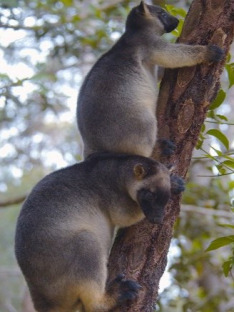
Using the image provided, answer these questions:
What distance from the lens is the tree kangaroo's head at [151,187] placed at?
12.6 feet

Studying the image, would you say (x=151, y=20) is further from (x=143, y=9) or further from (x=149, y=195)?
(x=149, y=195)

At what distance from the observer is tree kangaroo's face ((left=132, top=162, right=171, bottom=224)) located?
383cm

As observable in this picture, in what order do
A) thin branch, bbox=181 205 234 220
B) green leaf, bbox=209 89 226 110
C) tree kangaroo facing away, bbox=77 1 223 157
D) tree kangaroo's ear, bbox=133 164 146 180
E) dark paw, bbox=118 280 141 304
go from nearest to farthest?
dark paw, bbox=118 280 141 304, tree kangaroo's ear, bbox=133 164 146 180, green leaf, bbox=209 89 226 110, tree kangaroo facing away, bbox=77 1 223 157, thin branch, bbox=181 205 234 220

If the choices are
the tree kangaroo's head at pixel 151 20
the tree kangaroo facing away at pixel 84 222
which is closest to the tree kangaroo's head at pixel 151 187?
the tree kangaroo facing away at pixel 84 222

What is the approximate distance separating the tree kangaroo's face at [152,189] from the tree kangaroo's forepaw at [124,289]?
0.42 m

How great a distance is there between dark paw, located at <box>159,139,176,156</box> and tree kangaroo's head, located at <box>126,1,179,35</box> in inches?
59.1

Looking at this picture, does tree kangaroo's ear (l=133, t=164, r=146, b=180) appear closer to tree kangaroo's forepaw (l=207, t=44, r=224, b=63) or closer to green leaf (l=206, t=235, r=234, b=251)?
green leaf (l=206, t=235, r=234, b=251)

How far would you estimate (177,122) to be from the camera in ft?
13.3

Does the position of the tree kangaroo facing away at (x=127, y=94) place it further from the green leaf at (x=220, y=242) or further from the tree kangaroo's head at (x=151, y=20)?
the green leaf at (x=220, y=242)

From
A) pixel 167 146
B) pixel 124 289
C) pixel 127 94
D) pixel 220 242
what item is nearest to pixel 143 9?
pixel 127 94

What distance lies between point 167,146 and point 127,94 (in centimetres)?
85

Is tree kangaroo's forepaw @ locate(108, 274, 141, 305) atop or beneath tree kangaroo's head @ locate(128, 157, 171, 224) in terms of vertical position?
beneath

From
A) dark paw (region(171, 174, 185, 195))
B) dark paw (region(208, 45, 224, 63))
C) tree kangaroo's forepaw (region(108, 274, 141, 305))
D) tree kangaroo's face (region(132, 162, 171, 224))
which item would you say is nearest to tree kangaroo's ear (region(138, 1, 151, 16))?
dark paw (region(208, 45, 224, 63))

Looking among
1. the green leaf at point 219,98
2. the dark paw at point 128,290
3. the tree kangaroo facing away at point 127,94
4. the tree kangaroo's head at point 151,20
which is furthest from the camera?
the tree kangaroo's head at point 151,20
